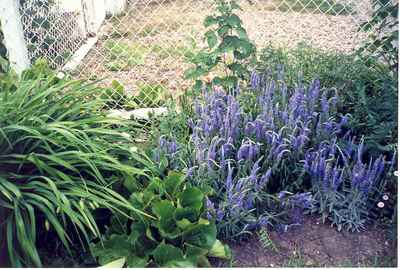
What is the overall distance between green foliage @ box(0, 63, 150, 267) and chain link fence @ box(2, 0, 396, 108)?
114 cm

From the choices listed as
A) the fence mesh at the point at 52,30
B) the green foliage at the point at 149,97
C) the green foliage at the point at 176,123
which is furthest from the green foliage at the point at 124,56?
the green foliage at the point at 176,123

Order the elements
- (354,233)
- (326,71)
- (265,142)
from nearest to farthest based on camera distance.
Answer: (354,233) < (265,142) < (326,71)

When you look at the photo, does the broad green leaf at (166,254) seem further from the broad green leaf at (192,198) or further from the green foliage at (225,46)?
the green foliage at (225,46)

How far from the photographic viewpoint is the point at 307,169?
248 centimetres

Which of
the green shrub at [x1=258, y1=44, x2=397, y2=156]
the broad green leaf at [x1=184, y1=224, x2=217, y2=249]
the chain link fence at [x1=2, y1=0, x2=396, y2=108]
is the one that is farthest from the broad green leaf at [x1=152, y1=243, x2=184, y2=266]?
the chain link fence at [x1=2, y1=0, x2=396, y2=108]

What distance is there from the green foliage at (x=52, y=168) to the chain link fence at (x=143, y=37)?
114 centimetres

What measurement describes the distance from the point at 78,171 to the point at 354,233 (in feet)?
4.37

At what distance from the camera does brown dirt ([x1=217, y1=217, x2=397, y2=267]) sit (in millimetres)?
2312

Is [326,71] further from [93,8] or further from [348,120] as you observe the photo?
[93,8]

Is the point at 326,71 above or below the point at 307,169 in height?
above

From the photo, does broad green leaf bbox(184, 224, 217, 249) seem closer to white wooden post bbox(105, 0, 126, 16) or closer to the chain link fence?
the chain link fence


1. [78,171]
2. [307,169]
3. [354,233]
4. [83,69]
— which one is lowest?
[354,233]

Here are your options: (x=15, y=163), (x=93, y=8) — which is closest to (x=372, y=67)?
(x=15, y=163)

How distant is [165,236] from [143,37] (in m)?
3.39
